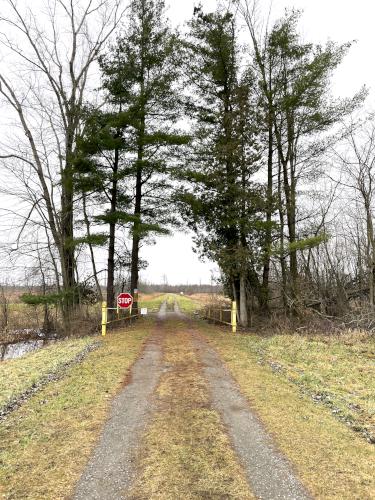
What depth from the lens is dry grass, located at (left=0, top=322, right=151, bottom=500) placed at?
423cm

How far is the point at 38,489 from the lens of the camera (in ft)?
13.4

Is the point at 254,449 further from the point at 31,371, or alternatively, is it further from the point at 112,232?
the point at 112,232

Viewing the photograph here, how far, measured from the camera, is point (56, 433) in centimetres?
557

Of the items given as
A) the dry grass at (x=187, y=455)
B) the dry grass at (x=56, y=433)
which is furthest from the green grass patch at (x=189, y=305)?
the dry grass at (x=187, y=455)

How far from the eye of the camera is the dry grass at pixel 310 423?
166 inches

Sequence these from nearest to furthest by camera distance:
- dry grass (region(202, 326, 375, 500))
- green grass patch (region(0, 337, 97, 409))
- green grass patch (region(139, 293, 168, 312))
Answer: dry grass (region(202, 326, 375, 500))
green grass patch (region(0, 337, 97, 409))
green grass patch (region(139, 293, 168, 312))

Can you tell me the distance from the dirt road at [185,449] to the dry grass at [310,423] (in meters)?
0.23

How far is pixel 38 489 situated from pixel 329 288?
17436mm

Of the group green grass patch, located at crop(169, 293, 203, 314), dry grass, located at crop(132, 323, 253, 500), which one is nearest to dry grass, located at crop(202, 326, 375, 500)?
dry grass, located at crop(132, 323, 253, 500)

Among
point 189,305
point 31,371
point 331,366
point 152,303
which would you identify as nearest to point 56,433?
point 31,371

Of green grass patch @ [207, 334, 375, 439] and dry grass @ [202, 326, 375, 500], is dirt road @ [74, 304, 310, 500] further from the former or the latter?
green grass patch @ [207, 334, 375, 439]

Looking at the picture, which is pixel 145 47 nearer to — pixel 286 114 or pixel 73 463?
pixel 286 114

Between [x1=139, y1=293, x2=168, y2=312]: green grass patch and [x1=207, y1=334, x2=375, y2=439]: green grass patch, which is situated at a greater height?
[x1=139, y1=293, x2=168, y2=312]: green grass patch

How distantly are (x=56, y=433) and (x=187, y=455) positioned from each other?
6.78 feet
